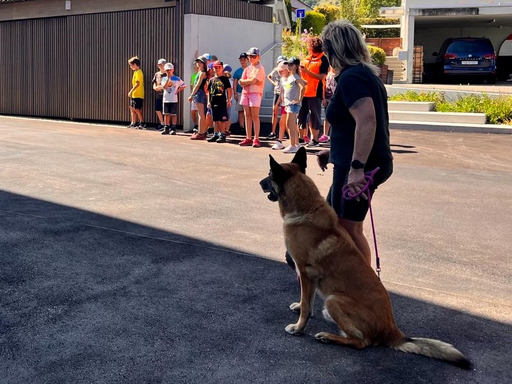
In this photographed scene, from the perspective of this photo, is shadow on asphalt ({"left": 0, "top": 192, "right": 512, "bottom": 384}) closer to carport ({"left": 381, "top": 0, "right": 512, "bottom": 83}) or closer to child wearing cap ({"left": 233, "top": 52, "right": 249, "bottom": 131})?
child wearing cap ({"left": 233, "top": 52, "right": 249, "bottom": 131})

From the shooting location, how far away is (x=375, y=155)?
4664mm

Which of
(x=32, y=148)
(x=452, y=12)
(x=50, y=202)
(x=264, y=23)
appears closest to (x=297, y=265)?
(x=50, y=202)

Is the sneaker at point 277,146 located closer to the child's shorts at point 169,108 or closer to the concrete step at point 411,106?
the child's shorts at point 169,108

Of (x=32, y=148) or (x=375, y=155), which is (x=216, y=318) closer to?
(x=375, y=155)

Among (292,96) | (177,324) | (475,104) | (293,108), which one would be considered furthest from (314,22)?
(177,324)

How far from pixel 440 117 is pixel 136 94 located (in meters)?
8.26

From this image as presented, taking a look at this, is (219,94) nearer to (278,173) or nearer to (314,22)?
(278,173)

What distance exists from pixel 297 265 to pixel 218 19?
14.3 metres

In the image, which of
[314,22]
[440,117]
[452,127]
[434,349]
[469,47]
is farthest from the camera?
[314,22]

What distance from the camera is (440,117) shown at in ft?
56.5

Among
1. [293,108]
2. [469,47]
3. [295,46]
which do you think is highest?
Result: [469,47]

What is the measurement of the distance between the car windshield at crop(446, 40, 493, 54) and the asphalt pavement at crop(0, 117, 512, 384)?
54.7 feet

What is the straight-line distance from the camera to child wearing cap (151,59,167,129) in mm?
17033

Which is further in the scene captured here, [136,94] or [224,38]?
[224,38]
